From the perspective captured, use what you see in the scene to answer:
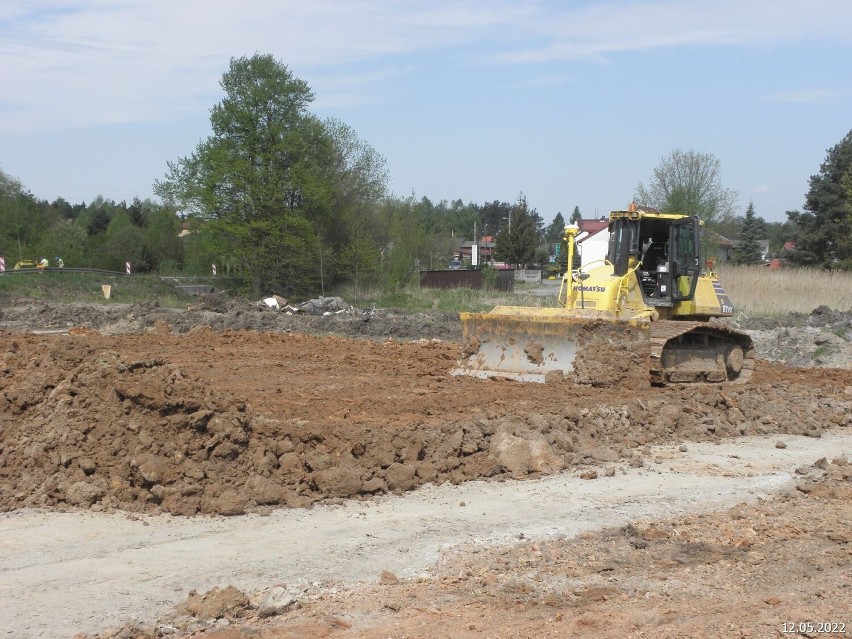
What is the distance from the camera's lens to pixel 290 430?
824 cm

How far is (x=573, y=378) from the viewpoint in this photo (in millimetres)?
12023

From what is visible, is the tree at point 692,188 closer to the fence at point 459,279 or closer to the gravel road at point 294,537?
the fence at point 459,279

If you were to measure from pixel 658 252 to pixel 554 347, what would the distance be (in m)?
2.74

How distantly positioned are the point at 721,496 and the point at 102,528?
5257 mm

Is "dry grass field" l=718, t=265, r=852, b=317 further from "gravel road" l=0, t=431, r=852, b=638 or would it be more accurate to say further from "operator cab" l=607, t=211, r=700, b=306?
"gravel road" l=0, t=431, r=852, b=638

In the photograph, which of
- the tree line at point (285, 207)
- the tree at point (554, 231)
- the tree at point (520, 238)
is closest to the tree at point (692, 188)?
the tree line at point (285, 207)

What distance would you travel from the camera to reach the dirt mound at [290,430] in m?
7.45

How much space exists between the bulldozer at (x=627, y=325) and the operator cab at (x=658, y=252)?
15mm

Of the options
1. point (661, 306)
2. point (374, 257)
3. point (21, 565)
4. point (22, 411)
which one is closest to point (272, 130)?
point (374, 257)

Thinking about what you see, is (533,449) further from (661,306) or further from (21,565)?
(661,306)

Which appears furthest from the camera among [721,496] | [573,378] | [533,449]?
[573,378]

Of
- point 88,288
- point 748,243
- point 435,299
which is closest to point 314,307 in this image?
point 88,288

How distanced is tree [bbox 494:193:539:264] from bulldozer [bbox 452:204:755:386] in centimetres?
5686
